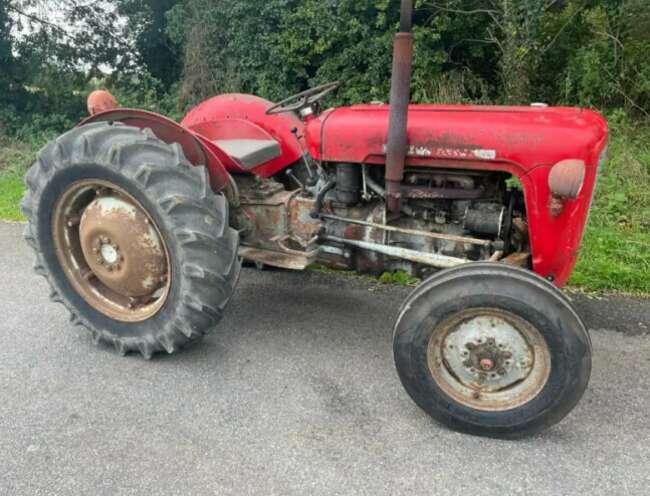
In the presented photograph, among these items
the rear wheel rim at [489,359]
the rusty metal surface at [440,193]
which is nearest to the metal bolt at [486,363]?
the rear wheel rim at [489,359]

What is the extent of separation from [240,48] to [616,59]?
5.12m

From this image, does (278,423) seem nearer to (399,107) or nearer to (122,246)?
(122,246)

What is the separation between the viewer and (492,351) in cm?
244

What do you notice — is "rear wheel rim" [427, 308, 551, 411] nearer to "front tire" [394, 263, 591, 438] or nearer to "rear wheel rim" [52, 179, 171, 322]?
"front tire" [394, 263, 591, 438]

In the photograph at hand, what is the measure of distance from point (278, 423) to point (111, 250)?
1.29 metres

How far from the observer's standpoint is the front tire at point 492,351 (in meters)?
2.29

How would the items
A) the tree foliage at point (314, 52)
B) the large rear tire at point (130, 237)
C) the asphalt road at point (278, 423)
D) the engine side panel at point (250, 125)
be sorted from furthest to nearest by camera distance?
the tree foliage at point (314, 52), the engine side panel at point (250, 125), the large rear tire at point (130, 237), the asphalt road at point (278, 423)

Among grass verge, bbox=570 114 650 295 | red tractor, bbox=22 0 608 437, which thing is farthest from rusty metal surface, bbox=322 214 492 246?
grass verge, bbox=570 114 650 295

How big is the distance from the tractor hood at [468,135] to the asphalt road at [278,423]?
111cm

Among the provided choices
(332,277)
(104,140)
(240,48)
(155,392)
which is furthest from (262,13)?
(155,392)

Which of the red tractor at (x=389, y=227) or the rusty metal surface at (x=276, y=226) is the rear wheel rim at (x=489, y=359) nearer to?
the red tractor at (x=389, y=227)

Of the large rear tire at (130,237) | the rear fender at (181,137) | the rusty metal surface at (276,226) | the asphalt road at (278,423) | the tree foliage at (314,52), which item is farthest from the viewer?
the tree foliage at (314,52)

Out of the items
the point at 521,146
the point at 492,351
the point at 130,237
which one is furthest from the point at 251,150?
the point at 492,351

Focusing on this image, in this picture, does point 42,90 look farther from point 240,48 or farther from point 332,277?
point 332,277
